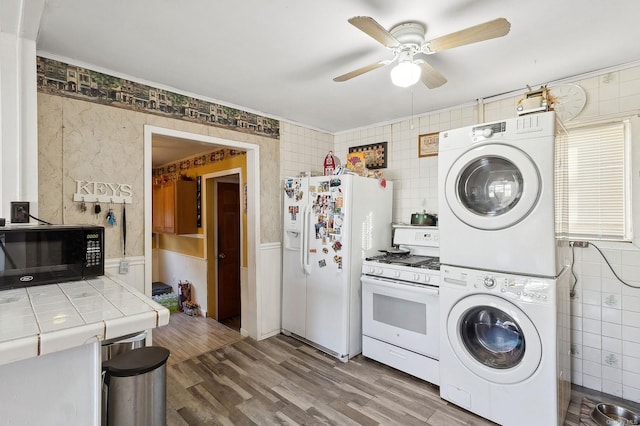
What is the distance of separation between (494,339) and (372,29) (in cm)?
201

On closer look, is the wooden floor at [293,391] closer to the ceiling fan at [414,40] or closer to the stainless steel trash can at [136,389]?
the stainless steel trash can at [136,389]

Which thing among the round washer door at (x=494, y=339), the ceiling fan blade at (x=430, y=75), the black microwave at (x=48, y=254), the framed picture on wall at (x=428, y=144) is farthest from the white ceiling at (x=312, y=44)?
the round washer door at (x=494, y=339)

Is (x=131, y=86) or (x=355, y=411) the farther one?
(x=131, y=86)

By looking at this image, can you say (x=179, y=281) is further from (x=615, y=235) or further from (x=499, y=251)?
(x=615, y=235)

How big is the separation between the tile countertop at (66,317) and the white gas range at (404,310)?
1860 mm

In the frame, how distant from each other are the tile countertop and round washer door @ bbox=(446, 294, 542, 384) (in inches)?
71.8

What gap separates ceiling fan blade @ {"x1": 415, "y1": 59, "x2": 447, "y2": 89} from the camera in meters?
1.80

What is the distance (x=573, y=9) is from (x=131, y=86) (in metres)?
2.90

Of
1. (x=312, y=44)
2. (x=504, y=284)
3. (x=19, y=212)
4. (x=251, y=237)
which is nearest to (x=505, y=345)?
(x=504, y=284)

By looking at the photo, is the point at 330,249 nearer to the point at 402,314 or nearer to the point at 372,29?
the point at 402,314

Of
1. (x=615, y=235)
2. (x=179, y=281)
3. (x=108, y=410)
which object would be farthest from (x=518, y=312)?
(x=179, y=281)

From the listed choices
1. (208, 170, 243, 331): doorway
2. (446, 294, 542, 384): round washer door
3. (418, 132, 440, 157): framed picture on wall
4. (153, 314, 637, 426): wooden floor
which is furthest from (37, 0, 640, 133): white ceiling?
(153, 314, 637, 426): wooden floor

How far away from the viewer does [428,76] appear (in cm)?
194

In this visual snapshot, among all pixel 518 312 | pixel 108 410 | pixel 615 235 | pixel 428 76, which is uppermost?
pixel 428 76
